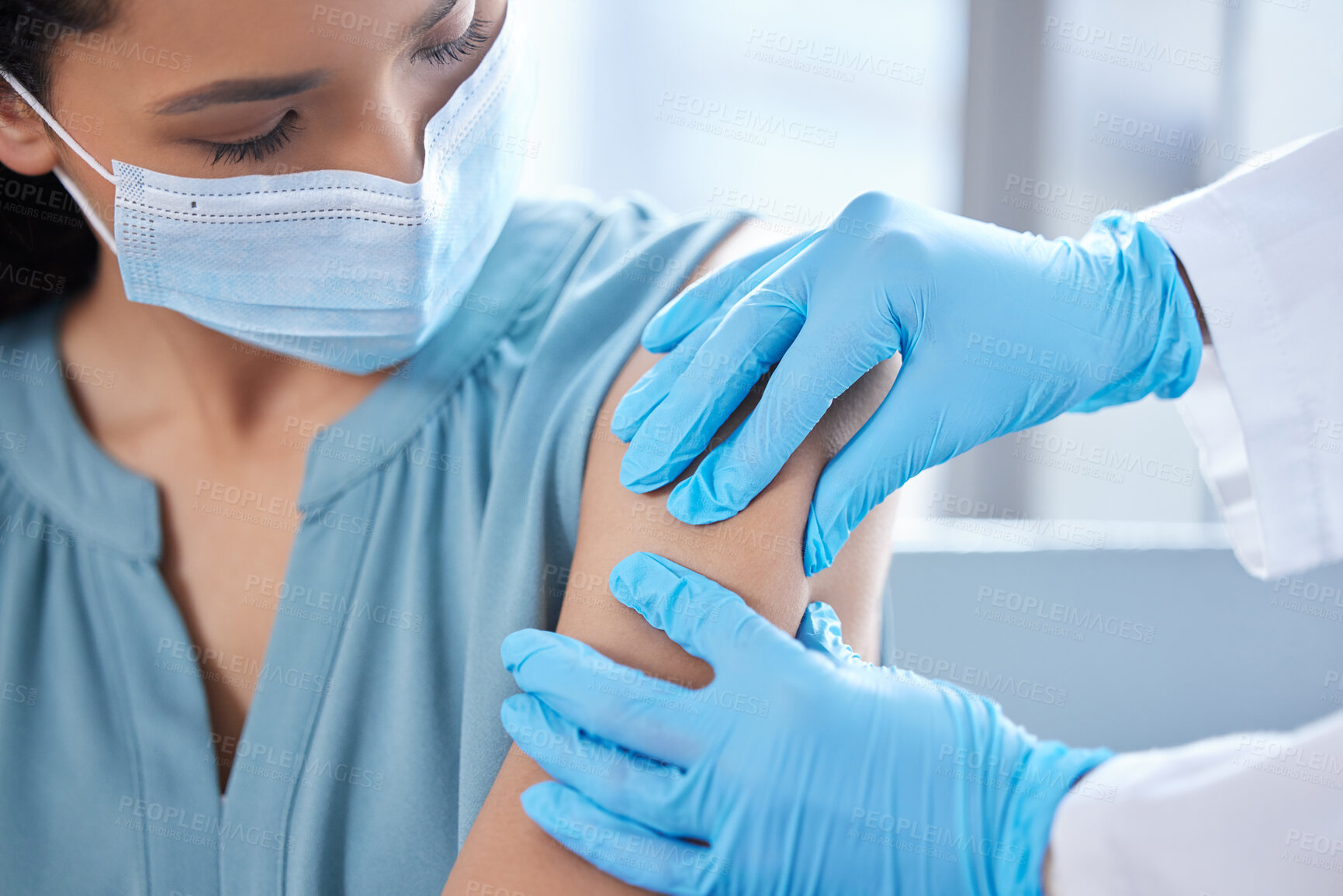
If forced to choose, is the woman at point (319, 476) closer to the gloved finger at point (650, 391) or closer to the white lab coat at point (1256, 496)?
the gloved finger at point (650, 391)

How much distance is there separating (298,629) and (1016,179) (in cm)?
303

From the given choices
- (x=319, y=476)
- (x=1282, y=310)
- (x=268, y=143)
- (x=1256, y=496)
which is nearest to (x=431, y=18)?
(x=268, y=143)

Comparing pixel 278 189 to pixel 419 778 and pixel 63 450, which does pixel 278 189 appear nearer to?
pixel 63 450

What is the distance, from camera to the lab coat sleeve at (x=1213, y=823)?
707 mm

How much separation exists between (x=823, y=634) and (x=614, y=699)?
24 centimetres

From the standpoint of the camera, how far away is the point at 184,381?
114cm

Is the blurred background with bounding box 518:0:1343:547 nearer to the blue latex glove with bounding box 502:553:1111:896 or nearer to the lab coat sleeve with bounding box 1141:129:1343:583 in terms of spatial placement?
the lab coat sleeve with bounding box 1141:129:1343:583

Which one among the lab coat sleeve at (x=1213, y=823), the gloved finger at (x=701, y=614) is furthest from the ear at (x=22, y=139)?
the lab coat sleeve at (x=1213, y=823)

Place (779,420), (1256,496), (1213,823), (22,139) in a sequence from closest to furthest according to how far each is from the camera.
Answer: (1213,823)
(779,420)
(22,139)
(1256,496)

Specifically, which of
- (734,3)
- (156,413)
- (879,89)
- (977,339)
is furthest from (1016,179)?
(156,413)

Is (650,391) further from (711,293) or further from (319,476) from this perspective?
(319,476)

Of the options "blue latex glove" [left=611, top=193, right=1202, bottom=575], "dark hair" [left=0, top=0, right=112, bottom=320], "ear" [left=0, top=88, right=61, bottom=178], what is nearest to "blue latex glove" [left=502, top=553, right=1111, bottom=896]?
"blue latex glove" [left=611, top=193, right=1202, bottom=575]

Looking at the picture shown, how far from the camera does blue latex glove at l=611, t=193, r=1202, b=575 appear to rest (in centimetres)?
85

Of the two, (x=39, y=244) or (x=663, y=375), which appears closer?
(x=663, y=375)
